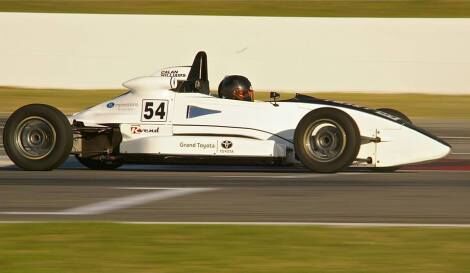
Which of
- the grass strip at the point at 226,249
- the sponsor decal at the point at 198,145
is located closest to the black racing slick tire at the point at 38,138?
the sponsor decal at the point at 198,145

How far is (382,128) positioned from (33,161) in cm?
373

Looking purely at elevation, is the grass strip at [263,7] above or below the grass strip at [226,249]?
above

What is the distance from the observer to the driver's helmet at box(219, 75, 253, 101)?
40.1ft

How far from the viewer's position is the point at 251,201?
9727mm

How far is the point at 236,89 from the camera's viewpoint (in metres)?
12.2

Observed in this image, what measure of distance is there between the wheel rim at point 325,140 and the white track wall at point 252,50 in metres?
11.7

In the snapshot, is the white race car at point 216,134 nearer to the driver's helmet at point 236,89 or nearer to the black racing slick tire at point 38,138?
the black racing slick tire at point 38,138

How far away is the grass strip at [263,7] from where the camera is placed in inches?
1116

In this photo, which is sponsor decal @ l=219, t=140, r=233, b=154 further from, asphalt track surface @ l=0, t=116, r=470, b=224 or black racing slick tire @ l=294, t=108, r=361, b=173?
black racing slick tire @ l=294, t=108, r=361, b=173

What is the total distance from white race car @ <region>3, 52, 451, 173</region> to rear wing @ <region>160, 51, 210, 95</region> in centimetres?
6

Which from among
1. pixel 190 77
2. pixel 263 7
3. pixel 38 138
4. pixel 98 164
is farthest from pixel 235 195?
pixel 263 7

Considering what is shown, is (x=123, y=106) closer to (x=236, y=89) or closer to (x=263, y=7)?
(x=236, y=89)

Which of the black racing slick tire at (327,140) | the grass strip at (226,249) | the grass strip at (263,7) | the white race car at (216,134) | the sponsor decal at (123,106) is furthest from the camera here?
the grass strip at (263,7)

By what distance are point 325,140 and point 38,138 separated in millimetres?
3056
